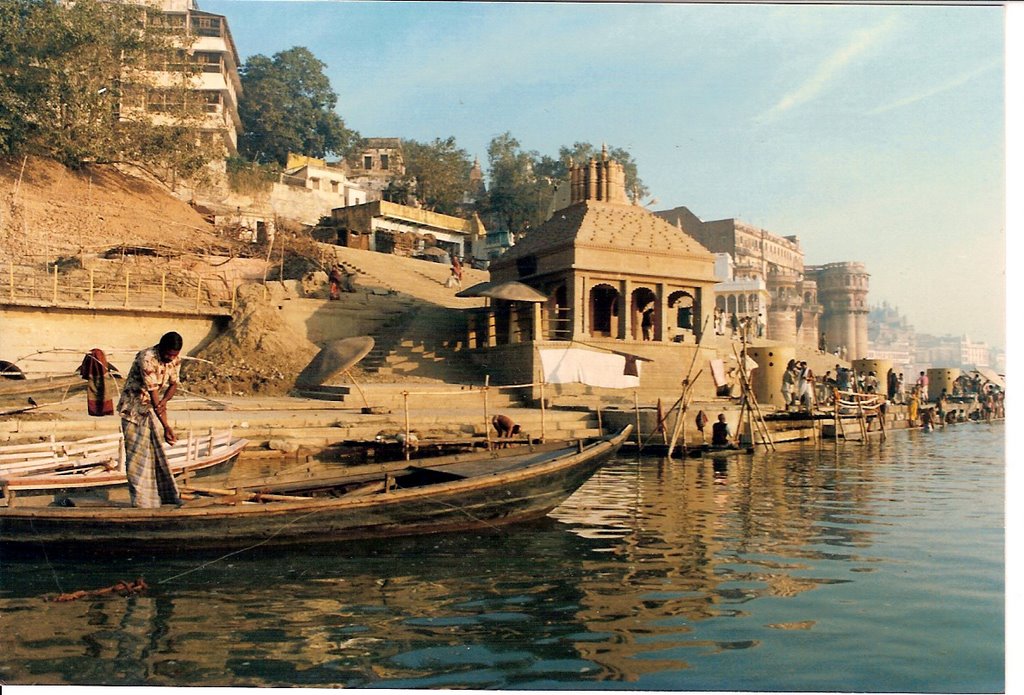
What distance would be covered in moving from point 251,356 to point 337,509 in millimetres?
17786

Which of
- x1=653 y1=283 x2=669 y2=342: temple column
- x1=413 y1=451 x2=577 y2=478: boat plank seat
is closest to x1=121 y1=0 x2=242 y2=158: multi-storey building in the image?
x1=653 y1=283 x2=669 y2=342: temple column

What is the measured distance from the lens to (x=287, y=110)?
5831 centimetres

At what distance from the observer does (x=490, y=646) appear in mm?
5941

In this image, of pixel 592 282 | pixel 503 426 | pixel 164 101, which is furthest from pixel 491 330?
pixel 164 101

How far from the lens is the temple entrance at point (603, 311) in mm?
30375

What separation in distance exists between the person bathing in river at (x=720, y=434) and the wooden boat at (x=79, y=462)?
38.7 ft

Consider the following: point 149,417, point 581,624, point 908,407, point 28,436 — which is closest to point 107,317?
point 28,436

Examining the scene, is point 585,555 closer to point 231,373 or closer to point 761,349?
point 231,373

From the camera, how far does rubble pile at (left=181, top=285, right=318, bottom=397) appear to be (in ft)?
78.3

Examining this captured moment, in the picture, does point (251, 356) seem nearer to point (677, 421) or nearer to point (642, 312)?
point (677, 421)

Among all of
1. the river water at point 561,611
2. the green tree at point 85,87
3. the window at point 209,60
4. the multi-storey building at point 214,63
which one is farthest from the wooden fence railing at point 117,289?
the window at point 209,60

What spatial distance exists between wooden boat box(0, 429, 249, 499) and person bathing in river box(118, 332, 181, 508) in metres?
1.00

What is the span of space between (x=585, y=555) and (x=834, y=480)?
9.11m

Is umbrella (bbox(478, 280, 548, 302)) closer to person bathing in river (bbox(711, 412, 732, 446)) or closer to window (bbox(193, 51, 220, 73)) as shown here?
person bathing in river (bbox(711, 412, 732, 446))
